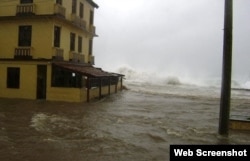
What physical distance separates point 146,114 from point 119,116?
204cm

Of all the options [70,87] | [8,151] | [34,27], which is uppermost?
[34,27]

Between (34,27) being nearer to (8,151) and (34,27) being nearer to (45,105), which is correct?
(45,105)

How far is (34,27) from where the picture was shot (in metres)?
27.1

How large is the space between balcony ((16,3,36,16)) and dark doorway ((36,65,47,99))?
4291mm

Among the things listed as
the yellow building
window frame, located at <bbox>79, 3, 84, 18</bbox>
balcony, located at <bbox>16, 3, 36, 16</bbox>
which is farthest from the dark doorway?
window frame, located at <bbox>79, 3, 84, 18</bbox>

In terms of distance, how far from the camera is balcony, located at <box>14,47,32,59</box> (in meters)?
27.1

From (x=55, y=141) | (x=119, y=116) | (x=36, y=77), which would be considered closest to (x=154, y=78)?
(x=36, y=77)

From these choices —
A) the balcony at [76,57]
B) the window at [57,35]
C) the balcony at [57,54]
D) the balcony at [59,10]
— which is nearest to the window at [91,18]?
the balcony at [76,57]

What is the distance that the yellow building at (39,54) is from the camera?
26.4 m

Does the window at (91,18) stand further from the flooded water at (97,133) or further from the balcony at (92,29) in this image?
the flooded water at (97,133)

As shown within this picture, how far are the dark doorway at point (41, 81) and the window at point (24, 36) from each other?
7.62 ft

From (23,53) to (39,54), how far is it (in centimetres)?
141

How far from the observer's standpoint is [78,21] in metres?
30.4

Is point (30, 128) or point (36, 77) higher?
point (36, 77)
